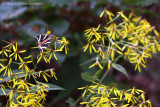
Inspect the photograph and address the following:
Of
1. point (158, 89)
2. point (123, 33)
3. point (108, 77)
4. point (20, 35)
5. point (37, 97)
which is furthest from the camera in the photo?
point (158, 89)

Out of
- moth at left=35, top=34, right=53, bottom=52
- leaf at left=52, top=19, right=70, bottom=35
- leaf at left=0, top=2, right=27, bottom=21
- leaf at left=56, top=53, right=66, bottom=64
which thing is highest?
leaf at left=0, top=2, right=27, bottom=21

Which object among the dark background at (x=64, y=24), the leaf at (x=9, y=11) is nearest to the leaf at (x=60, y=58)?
the dark background at (x=64, y=24)

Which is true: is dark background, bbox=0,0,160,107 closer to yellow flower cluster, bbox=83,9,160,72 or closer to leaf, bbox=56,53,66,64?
leaf, bbox=56,53,66,64

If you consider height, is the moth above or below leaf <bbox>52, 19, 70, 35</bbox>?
below

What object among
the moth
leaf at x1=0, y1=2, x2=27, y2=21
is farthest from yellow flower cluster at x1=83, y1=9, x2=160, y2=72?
leaf at x1=0, y1=2, x2=27, y2=21

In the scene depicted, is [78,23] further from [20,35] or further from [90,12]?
[20,35]

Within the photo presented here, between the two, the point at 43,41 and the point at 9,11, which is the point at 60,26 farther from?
the point at 43,41

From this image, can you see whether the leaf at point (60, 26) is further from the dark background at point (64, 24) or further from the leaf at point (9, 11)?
the leaf at point (9, 11)

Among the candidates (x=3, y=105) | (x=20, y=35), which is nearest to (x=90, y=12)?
(x=20, y=35)
